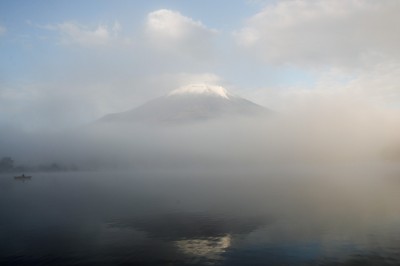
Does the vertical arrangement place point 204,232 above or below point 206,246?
above

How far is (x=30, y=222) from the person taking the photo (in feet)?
276

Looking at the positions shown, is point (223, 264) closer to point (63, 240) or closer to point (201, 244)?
point (201, 244)

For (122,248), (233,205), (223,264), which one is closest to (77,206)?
(233,205)

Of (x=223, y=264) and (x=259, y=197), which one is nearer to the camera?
(x=223, y=264)

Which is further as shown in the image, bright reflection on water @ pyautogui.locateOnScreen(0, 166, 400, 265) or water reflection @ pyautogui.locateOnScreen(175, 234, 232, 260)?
water reflection @ pyautogui.locateOnScreen(175, 234, 232, 260)

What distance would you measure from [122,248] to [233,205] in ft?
181

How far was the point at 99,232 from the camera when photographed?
71375 millimetres

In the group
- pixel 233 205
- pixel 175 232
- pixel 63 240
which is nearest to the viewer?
pixel 63 240

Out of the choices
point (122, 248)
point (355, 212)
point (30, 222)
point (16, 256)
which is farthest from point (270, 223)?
point (30, 222)

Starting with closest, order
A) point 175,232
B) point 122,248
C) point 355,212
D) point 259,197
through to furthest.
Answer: point 122,248 < point 175,232 < point 355,212 < point 259,197

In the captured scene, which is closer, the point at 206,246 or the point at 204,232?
the point at 206,246

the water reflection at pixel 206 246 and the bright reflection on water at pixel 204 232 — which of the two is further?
the water reflection at pixel 206 246

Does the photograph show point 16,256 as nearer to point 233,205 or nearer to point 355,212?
point 233,205

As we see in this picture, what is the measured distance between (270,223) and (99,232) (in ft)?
127
